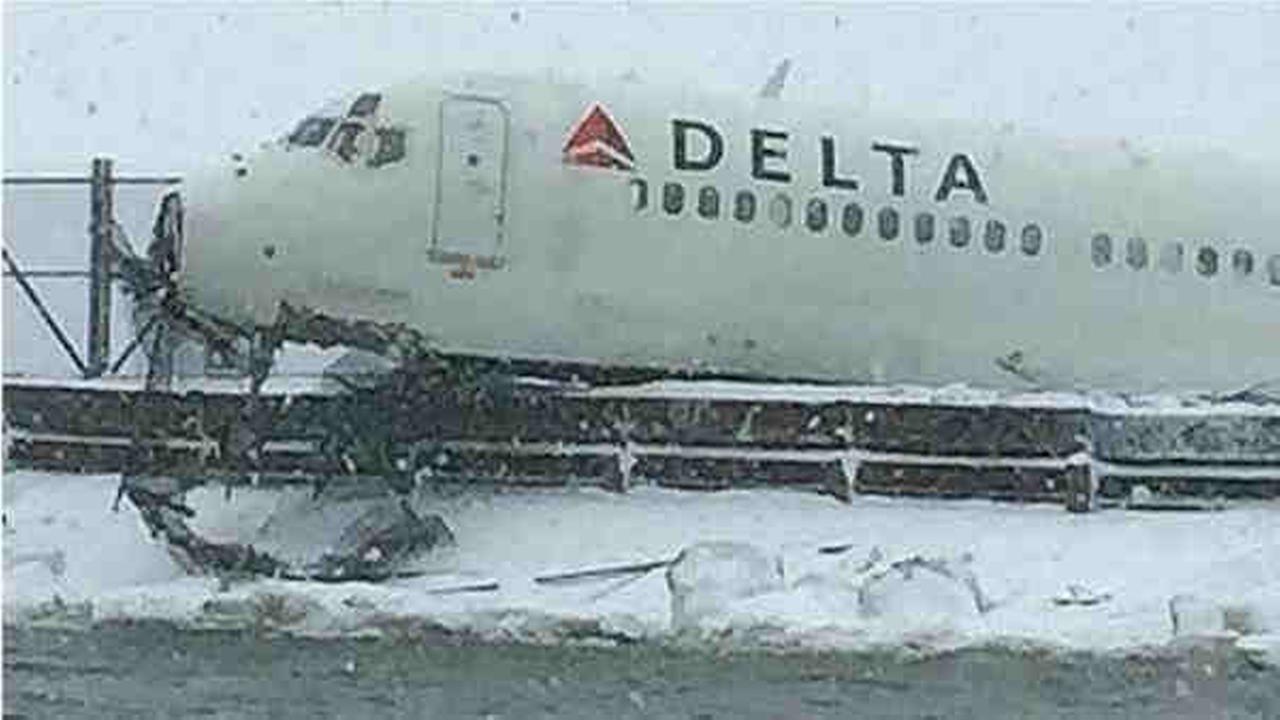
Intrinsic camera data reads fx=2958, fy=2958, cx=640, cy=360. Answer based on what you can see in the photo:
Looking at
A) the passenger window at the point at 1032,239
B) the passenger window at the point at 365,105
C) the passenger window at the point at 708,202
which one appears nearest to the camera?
the passenger window at the point at 365,105

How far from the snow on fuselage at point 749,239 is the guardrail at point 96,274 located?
2.99m

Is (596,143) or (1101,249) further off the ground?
(596,143)

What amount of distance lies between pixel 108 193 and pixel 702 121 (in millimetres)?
7832

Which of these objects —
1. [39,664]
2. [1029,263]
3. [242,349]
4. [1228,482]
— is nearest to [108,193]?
[242,349]

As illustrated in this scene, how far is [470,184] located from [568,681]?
9.05 meters

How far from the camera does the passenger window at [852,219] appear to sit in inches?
919

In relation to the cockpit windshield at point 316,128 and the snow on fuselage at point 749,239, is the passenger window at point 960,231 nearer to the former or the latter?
the snow on fuselage at point 749,239

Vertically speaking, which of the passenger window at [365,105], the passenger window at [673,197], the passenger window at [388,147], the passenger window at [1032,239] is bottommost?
the passenger window at [1032,239]

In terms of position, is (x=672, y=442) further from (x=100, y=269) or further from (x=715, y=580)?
(x=100, y=269)

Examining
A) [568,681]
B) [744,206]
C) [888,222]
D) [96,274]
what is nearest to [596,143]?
[744,206]

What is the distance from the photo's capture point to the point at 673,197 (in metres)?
22.5

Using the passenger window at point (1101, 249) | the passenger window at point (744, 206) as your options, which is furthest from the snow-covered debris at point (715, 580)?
A: the passenger window at point (1101, 249)

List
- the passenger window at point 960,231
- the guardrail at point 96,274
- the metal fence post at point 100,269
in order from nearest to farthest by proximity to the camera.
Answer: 1. the passenger window at point 960,231
2. the metal fence post at point 100,269
3. the guardrail at point 96,274

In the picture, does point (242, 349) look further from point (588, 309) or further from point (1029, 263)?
point (1029, 263)
